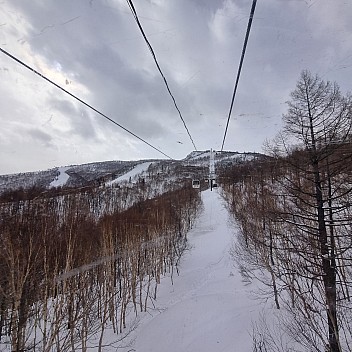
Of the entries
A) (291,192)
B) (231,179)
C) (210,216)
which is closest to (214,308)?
(291,192)

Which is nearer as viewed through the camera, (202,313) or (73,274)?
(73,274)

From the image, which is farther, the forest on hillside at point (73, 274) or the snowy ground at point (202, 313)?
the snowy ground at point (202, 313)

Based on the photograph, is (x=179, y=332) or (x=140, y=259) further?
(x=140, y=259)

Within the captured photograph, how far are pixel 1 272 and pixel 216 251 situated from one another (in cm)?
2442

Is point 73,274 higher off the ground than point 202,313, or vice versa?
point 73,274

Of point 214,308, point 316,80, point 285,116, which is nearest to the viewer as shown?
point 316,80

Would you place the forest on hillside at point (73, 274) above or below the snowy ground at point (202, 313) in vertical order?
above

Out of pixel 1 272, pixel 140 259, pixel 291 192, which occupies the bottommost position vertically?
pixel 140 259

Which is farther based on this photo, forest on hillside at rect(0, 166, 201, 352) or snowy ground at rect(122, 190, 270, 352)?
snowy ground at rect(122, 190, 270, 352)

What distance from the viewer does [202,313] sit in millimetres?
17406

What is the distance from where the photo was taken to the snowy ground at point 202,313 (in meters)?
14.2

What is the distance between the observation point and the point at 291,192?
916 centimetres

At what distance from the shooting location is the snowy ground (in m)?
14.2

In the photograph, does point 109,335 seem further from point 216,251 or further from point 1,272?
point 216,251
